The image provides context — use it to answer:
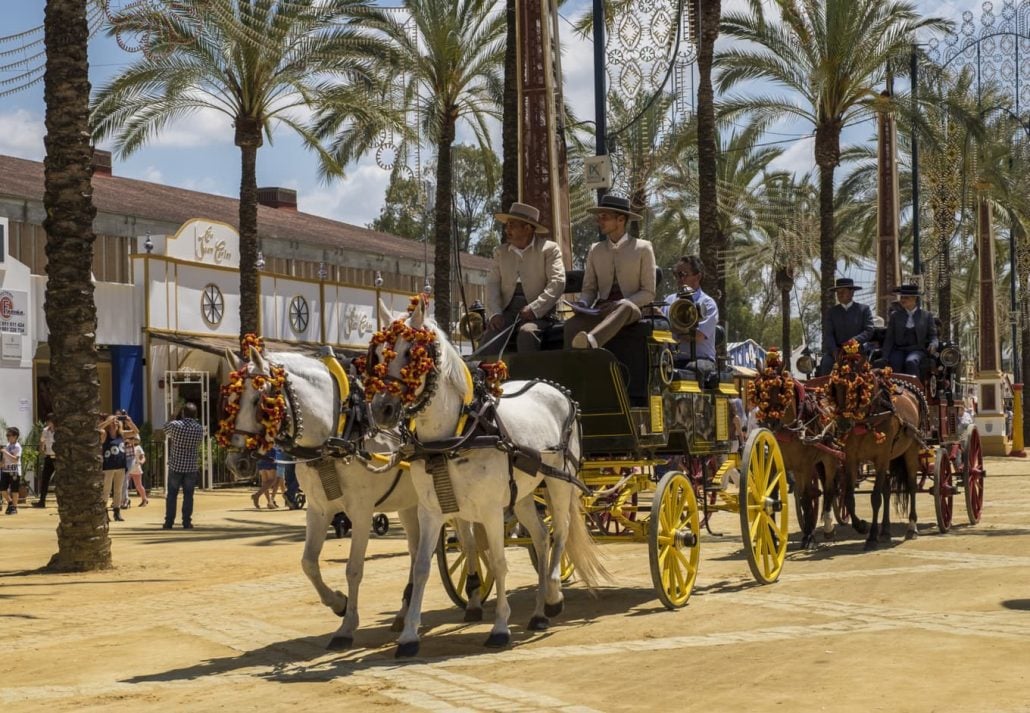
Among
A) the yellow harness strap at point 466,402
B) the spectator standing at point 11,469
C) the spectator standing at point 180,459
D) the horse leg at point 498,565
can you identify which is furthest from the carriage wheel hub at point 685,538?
the spectator standing at point 11,469

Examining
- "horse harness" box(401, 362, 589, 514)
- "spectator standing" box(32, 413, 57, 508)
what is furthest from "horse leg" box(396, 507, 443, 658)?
"spectator standing" box(32, 413, 57, 508)

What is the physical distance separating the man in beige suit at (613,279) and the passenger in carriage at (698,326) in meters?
0.47

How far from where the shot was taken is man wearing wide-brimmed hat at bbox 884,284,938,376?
17312mm

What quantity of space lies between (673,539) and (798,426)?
4.24 metres

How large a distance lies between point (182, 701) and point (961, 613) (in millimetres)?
5545

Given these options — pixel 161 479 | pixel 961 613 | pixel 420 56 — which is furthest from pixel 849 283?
pixel 161 479

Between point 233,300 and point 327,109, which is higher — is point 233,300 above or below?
below

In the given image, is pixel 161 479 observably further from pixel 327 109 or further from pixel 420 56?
pixel 420 56

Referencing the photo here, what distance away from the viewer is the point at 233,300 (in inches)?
1371

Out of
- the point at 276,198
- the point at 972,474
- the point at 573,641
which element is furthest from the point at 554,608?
the point at 276,198

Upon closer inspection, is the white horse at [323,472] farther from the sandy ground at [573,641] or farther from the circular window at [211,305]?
the circular window at [211,305]

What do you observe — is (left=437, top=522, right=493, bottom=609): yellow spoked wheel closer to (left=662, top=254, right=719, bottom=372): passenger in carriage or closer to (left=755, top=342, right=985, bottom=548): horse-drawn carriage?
(left=662, top=254, right=719, bottom=372): passenger in carriage

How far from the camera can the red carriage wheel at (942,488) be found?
16359 millimetres

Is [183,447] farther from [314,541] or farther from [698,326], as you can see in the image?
[314,541]
